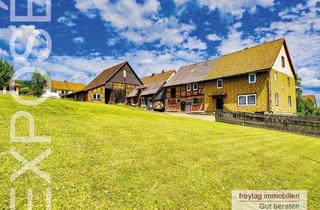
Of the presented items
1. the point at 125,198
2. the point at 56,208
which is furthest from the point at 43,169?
the point at 125,198

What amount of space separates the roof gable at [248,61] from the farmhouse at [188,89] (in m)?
2.43

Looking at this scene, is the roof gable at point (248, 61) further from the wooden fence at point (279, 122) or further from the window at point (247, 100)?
the wooden fence at point (279, 122)

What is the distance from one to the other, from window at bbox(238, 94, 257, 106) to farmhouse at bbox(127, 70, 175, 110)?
59.9ft

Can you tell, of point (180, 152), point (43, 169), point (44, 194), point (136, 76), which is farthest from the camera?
point (136, 76)

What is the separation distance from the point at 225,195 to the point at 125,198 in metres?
2.59

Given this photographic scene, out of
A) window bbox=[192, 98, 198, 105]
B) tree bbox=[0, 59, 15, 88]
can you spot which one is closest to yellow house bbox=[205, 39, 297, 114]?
window bbox=[192, 98, 198, 105]

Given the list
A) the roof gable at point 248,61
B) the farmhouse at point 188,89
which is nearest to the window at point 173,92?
the farmhouse at point 188,89

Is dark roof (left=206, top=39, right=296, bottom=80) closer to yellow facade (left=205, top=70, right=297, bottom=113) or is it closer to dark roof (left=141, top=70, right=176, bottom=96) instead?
yellow facade (left=205, top=70, right=297, bottom=113)

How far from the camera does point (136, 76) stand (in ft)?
190

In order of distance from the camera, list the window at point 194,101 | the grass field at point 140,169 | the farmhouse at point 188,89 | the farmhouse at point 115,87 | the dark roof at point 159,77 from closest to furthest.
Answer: the grass field at point 140,169, the farmhouse at point 188,89, the window at point 194,101, the farmhouse at point 115,87, the dark roof at point 159,77

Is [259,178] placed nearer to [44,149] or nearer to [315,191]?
[315,191]

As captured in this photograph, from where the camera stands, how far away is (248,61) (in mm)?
34531

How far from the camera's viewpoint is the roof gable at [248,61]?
3191 centimetres

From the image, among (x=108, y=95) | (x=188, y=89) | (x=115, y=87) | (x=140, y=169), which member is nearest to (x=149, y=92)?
(x=115, y=87)
